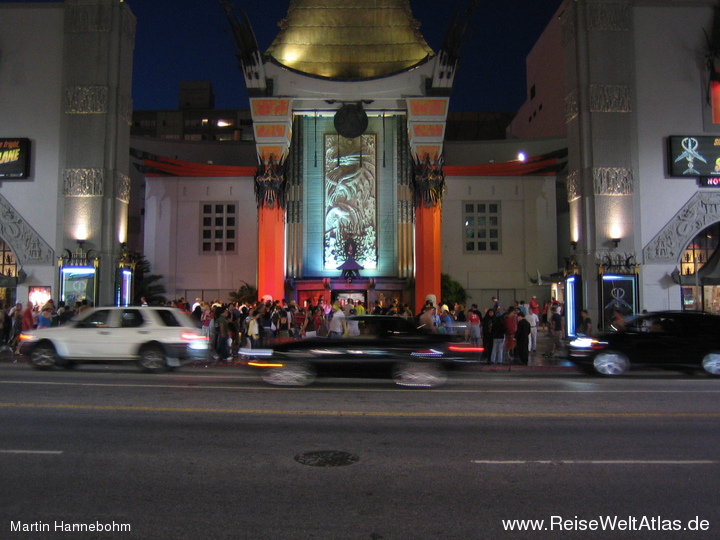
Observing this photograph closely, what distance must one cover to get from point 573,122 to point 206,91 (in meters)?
70.7

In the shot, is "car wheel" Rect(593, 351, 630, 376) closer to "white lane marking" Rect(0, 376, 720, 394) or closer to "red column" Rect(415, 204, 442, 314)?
"white lane marking" Rect(0, 376, 720, 394)

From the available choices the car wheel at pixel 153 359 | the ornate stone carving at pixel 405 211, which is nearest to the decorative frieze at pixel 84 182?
the car wheel at pixel 153 359

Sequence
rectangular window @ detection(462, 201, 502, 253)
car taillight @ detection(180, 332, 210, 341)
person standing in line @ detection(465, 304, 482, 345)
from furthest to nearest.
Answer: rectangular window @ detection(462, 201, 502, 253)
person standing in line @ detection(465, 304, 482, 345)
car taillight @ detection(180, 332, 210, 341)

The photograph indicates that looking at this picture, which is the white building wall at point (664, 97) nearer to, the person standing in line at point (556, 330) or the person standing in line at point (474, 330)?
the person standing in line at point (556, 330)

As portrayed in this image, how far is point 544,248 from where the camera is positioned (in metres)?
33.5

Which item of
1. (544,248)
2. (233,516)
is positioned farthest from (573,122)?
(233,516)

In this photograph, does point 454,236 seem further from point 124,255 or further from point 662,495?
point 662,495

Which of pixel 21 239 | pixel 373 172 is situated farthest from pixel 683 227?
pixel 21 239

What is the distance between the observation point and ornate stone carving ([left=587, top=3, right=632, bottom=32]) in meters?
23.1

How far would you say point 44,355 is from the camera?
1330 centimetres

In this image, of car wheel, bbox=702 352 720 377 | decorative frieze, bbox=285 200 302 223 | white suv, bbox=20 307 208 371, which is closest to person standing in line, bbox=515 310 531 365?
car wheel, bbox=702 352 720 377

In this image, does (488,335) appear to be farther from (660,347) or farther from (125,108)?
(125,108)

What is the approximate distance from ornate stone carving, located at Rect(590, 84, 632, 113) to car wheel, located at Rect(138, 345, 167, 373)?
18.2 meters

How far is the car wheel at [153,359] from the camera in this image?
13086mm
